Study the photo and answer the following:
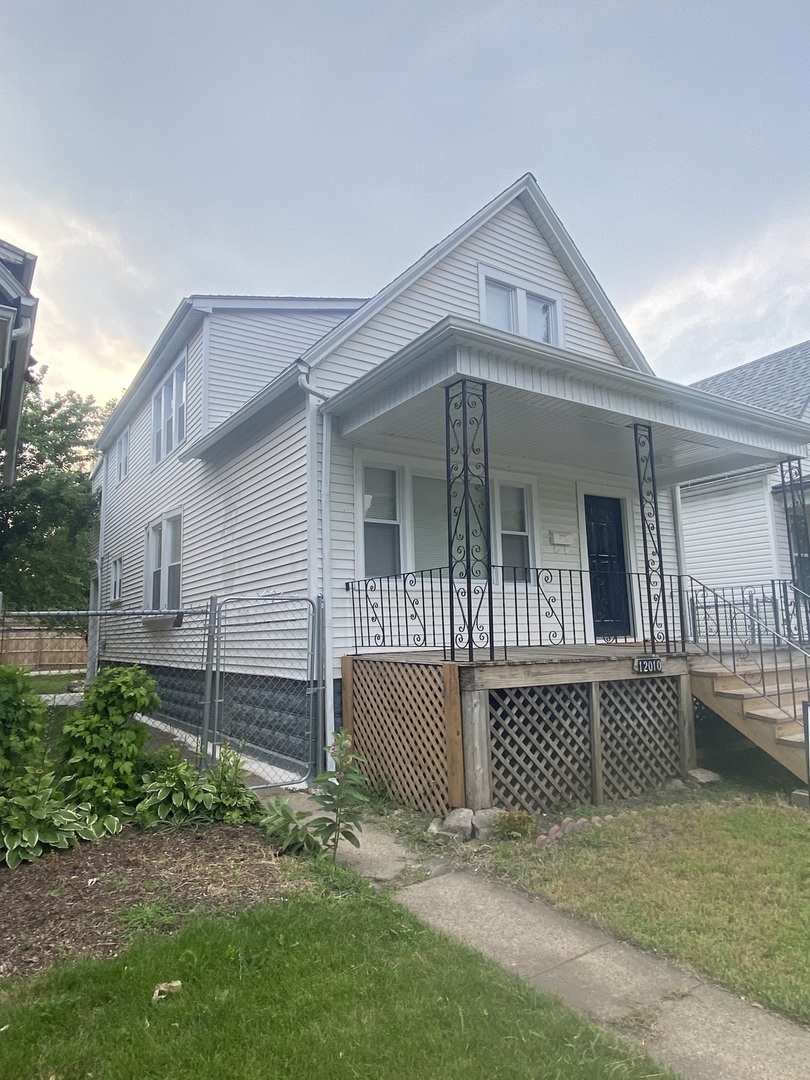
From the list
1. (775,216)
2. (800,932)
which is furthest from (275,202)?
(800,932)

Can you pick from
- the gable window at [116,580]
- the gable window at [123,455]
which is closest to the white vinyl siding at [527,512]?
the gable window at [116,580]

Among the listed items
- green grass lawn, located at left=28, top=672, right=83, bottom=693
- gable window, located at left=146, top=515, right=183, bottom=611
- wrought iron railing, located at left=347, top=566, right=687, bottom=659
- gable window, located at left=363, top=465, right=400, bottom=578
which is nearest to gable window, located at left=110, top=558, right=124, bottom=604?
gable window, located at left=146, top=515, right=183, bottom=611

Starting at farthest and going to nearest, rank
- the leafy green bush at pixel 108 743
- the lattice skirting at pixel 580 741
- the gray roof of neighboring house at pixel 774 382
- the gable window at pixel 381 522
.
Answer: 1. the gray roof of neighboring house at pixel 774 382
2. the gable window at pixel 381 522
3. the lattice skirting at pixel 580 741
4. the leafy green bush at pixel 108 743

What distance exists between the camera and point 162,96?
1025 cm

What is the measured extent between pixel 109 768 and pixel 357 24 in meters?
10.5

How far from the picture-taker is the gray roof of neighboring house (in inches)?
556

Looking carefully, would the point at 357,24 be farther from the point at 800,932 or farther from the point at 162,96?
the point at 800,932

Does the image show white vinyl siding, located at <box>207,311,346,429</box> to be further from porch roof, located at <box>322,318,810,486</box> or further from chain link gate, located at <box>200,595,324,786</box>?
porch roof, located at <box>322,318,810,486</box>

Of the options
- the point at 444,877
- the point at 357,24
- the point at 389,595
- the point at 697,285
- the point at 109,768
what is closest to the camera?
the point at 444,877

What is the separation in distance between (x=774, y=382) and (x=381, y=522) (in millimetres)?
12141

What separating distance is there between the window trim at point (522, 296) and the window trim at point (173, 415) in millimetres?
5310

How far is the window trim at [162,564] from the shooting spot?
11.7 m

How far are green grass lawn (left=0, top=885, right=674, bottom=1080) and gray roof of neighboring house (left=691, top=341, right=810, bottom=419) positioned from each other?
44.9 feet

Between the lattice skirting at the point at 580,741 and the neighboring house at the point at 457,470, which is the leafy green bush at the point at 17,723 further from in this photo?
the lattice skirting at the point at 580,741
